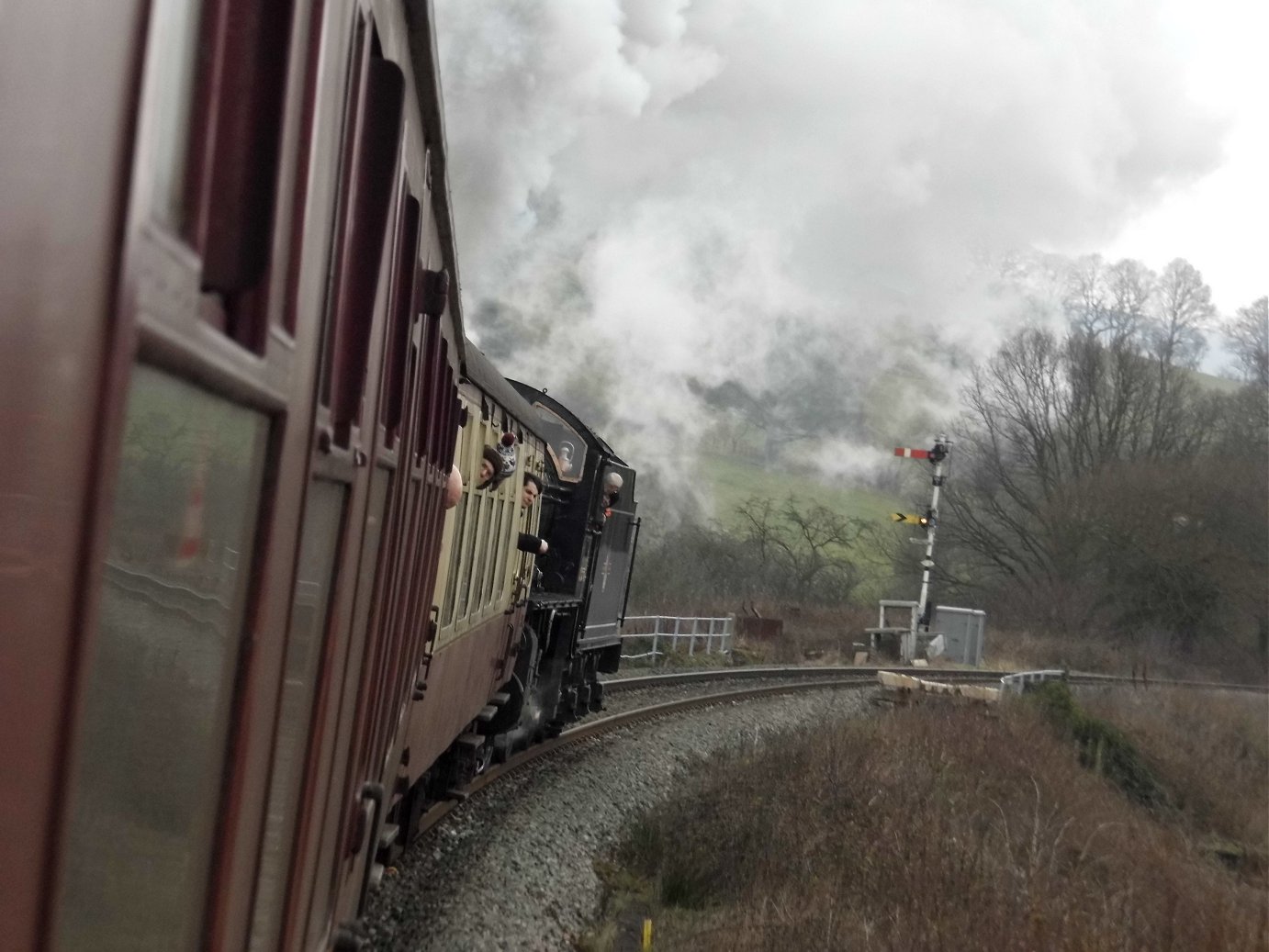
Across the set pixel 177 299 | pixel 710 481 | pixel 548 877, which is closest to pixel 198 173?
pixel 177 299

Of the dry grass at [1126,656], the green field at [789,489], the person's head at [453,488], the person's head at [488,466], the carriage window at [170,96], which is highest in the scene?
the green field at [789,489]

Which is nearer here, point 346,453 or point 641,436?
point 346,453

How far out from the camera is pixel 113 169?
2.67ft

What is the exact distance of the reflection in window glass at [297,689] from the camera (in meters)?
1.72

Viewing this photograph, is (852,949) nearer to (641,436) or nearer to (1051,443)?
(1051,443)

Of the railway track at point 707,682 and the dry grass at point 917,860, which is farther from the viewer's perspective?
the railway track at point 707,682

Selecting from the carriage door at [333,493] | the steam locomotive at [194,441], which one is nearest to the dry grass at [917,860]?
the steam locomotive at [194,441]

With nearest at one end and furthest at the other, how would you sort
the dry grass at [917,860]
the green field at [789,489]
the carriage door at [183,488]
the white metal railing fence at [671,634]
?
1. the carriage door at [183,488]
2. the dry grass at [917,860]
3. the white metal railing fence at [671,634]
4. the green field at [789,489]

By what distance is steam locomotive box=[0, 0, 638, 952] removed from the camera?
761 mm

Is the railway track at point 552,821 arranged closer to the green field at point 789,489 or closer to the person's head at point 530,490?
the person's head at point 530,490

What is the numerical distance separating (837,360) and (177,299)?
90708mm

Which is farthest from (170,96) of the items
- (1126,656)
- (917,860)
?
(1126,656)

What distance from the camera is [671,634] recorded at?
20141 mm

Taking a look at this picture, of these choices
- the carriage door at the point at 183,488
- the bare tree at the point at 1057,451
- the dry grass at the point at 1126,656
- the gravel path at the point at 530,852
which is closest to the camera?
the carriage door at the point at 183,488
